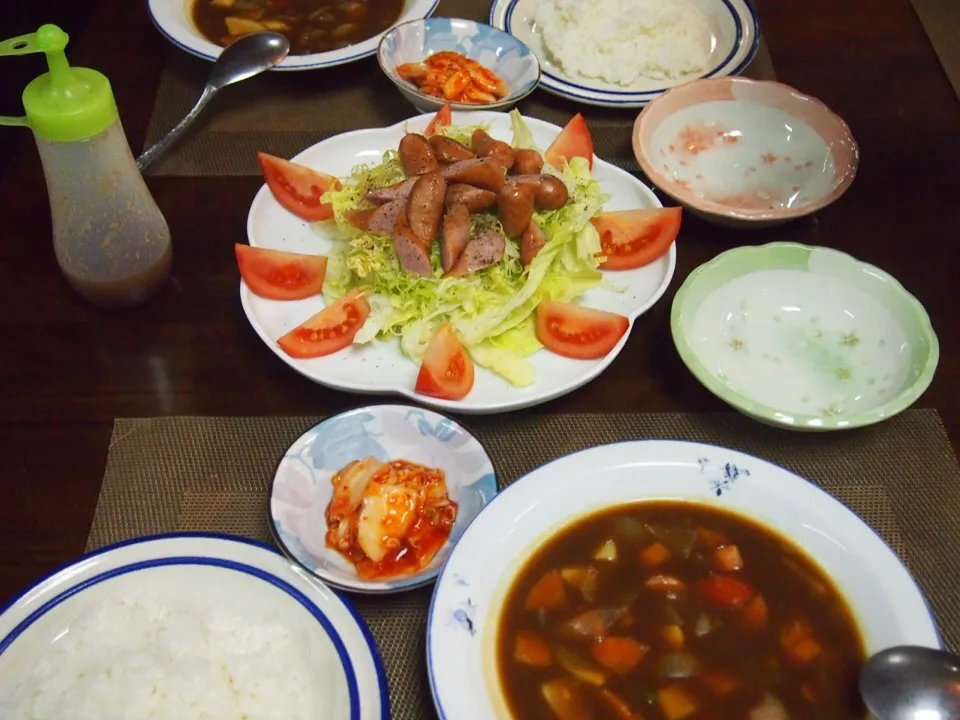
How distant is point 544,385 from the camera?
205 cm

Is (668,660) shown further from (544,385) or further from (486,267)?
(486,267)

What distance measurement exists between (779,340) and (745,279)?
19 centimetres

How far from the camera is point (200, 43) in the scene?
2951mm

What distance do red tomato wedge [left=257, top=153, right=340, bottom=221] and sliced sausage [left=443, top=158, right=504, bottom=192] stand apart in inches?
15.9

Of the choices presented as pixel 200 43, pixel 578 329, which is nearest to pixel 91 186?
pixel 200 43

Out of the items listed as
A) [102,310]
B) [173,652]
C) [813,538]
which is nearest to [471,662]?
[173,652]

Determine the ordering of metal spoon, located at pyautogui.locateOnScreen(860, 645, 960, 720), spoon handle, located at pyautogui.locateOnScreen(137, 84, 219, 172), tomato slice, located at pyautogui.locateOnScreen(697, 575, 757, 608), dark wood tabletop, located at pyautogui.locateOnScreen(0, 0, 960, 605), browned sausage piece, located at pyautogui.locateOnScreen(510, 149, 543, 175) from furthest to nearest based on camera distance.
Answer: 1. spoon handle, located at pyautogui.locateOnScreen(137, 84, 219, 172)
2. browned sausage piece, located at pyautogui.locateOnScreen(510, 149, 543, 175)
3. dark wood tabletop, located at pyautogui.locateOnScreen(0, 0, 960, 605)
4. tomato slice, located at pyautogui.locateOnScreen(697, 575, 757, 608)
5. metal spoon, located at pyautogui.locateOnScreen(860, 645, 960, 720)

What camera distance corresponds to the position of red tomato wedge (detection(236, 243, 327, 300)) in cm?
217

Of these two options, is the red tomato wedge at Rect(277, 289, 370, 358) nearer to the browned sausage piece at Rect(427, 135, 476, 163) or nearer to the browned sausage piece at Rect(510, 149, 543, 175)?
the browned sausage piece at Rect(427, 135, 476, 163)

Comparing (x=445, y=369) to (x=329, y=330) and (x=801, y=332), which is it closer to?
(x=329, y=330)

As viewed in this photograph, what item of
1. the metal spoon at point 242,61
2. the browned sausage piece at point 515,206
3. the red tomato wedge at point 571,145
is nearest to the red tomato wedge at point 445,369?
the browned sausage piece at point 515,206

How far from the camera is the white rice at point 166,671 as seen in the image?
1442 mm

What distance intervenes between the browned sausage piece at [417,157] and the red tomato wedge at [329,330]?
0.39m

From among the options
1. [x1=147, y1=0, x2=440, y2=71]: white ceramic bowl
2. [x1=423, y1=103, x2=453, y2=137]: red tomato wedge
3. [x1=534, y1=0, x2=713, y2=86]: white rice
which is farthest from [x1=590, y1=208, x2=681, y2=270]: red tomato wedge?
[x1=147, y1=0, x2=440, y2=71]: white ceramic bowl
